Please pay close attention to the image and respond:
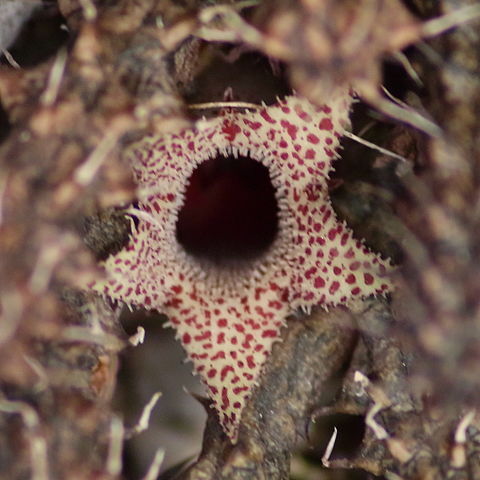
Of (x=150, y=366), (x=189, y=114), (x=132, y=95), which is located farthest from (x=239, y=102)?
(x=150, y=366)

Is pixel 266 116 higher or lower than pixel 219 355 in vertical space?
higher

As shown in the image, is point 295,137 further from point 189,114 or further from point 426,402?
point 426,402

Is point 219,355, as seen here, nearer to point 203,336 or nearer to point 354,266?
point 203,336

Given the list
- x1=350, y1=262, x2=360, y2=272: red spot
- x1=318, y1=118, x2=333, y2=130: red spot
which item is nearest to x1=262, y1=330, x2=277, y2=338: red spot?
x1=350, y1=262, x2=360, y2=272: red spot

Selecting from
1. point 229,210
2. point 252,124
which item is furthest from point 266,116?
point 229,210

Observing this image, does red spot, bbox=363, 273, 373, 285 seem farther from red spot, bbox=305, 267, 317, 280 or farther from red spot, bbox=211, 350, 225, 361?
red spot, bbox=211, 350, 225, 361

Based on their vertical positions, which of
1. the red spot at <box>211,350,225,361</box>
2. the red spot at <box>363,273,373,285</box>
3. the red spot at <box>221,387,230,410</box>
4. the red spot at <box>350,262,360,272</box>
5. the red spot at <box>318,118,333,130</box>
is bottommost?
the red spot at <box>221,387,230,410</box>

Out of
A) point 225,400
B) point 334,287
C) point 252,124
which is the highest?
point 252,124
